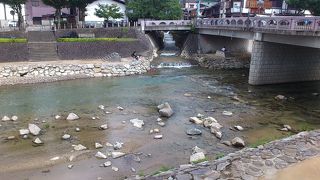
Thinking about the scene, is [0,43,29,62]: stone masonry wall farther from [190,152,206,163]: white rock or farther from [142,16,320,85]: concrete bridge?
[190,152,206,163]: white rock

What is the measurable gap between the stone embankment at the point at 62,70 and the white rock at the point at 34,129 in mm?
13579

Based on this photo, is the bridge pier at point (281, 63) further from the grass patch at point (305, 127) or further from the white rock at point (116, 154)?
the white rock at point (116, 154)

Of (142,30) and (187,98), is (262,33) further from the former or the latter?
(142,30)

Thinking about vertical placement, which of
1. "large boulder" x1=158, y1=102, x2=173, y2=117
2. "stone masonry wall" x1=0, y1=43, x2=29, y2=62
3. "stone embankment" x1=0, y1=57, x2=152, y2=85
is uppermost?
"stone masonry wall" x1=0, y1=43, x2=29, y2=62

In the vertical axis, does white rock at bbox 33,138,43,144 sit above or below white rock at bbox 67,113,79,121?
below

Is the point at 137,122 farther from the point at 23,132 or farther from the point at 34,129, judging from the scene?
the point at 23,132

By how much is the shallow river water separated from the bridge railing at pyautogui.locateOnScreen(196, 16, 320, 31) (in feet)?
19.4

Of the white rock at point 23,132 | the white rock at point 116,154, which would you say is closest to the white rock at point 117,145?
the white rock at point 116,154

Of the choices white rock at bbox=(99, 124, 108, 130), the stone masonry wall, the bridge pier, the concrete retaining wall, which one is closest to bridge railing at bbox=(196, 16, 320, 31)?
the bridge pier

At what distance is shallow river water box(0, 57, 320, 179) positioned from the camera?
51.5 ft

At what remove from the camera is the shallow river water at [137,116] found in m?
15.7

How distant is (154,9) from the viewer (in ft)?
172

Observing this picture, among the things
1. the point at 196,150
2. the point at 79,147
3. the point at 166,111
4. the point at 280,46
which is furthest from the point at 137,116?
the point at 280,46

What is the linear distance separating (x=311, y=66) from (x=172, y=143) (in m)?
23.1
